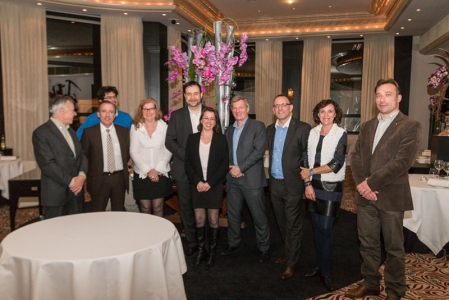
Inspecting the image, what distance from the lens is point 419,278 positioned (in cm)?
347

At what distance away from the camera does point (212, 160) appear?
11.6ft

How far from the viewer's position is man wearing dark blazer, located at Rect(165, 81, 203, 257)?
3.72m

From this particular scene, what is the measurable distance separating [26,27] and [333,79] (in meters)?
8.53

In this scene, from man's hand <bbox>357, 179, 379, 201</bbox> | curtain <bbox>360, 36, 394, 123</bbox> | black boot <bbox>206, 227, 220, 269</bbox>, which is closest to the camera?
man's hand <bbox>357, 179, 379, 201</bbox>

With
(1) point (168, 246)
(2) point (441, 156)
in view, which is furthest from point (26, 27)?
(2) point (441, 156)

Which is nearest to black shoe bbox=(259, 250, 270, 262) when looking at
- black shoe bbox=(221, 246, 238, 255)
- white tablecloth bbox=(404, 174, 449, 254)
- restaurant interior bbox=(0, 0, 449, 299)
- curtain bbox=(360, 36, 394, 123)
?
restaurant interior bbox=(0, 0, 449, 299)

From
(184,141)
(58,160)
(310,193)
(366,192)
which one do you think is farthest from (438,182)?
(58,160)

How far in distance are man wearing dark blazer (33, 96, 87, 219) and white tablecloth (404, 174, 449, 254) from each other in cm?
315

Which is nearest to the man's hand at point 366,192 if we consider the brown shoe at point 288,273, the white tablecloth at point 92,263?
the brown shoe at point 288,273

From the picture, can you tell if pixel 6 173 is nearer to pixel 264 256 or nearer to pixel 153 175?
pixel 153 175

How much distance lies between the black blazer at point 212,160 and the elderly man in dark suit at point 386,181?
1159 millimetres

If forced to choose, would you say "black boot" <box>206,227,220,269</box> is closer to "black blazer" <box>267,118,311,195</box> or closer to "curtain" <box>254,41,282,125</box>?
"black blazer" <box>267,118,311,195</box>

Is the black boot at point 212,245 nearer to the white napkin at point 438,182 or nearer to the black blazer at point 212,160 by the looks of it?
the black blazer at point 212,160

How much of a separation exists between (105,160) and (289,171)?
5.58ft
